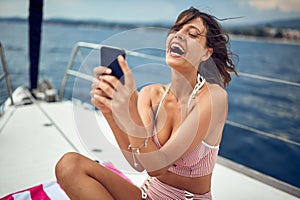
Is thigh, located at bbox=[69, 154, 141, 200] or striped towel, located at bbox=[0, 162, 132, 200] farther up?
thigh, located at bbox=[69, 154, 141, 200]

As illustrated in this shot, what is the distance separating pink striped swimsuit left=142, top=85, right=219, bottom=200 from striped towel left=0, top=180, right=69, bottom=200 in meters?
0.55

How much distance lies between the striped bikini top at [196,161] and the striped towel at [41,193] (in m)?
0.66

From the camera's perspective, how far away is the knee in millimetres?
1012

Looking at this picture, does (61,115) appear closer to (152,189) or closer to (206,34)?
(152,189)

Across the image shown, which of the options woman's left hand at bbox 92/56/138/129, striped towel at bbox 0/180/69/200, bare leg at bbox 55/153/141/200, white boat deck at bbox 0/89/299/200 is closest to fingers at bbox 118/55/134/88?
woman's left hand at bbox 92/56/138/129

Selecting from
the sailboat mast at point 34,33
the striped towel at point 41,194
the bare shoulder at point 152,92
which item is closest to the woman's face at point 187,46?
the bare shoulder at point 152,92

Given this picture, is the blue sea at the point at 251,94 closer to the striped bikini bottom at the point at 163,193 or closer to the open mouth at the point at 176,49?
the open mouth at the point at 176,49

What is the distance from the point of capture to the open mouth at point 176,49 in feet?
2.85

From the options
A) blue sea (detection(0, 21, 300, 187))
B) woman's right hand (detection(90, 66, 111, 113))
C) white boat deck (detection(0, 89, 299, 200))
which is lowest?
blue sea (detection(0, 21, 300, 187))

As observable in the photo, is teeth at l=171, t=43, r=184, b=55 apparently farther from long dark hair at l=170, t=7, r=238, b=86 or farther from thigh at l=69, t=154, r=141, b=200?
thigh at l=69, t=154, r=141, b=200

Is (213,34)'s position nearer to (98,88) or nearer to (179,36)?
(179,36)

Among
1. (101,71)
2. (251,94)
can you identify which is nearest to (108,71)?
(101,71)

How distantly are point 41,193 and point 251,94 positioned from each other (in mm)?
9924

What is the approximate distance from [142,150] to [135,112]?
0.17m
